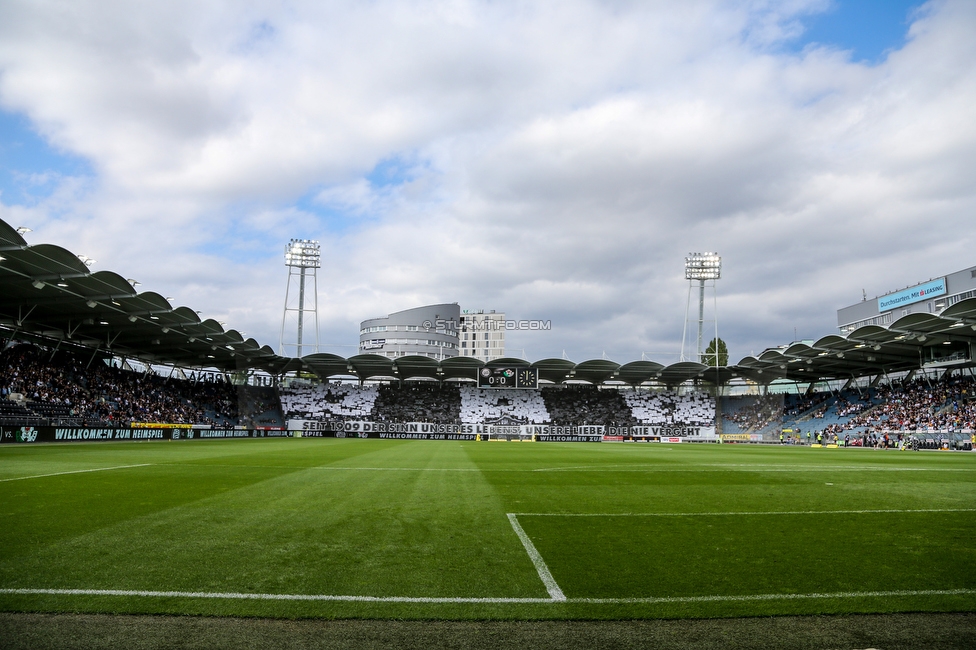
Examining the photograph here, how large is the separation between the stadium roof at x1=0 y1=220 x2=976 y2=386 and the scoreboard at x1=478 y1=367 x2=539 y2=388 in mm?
1092

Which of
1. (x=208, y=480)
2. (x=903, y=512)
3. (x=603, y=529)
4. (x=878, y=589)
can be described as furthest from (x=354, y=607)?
(x=208, y=480)

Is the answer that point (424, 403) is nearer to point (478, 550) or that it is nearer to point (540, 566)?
point (478, 550)

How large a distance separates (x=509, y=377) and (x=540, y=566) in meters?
56.8

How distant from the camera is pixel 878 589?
18.8 ft

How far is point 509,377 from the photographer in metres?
63.2

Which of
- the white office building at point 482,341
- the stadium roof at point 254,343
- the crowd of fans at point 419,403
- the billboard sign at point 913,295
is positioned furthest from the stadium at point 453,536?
the white office building at point 482,341

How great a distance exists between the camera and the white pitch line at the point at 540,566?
559cm

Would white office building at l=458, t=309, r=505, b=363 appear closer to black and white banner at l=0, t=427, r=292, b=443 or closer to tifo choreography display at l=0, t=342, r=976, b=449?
tifo choreography display at l=0, t=342, r=976, b=449

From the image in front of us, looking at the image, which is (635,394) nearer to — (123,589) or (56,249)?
(56,249)

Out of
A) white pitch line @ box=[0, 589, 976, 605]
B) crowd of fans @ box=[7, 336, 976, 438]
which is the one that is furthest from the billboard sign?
white pitch line @ box=[0, 589, 976, 605]

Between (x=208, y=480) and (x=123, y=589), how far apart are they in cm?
899

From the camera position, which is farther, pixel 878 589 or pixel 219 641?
pixel 878 589

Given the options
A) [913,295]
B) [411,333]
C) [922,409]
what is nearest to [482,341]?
[411,333]

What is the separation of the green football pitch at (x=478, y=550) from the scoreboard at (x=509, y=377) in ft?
163
